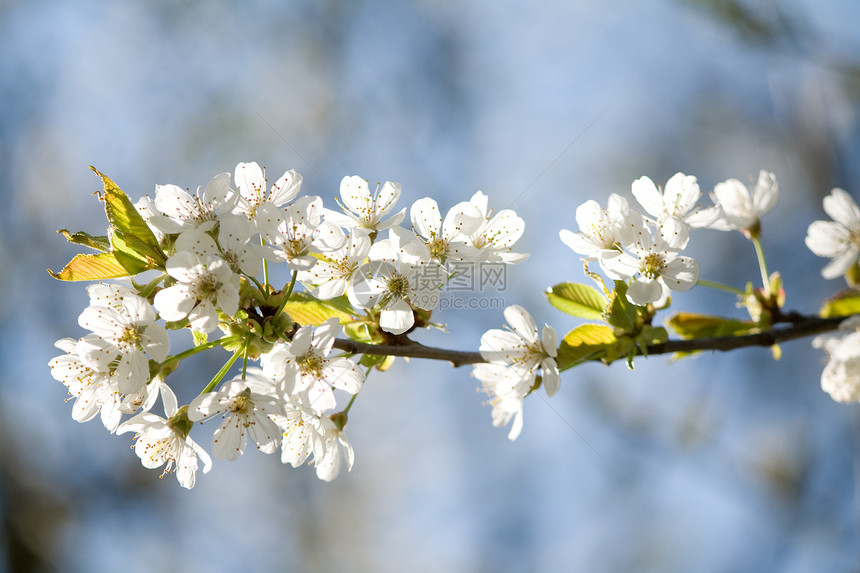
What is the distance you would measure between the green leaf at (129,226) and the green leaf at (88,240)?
0.04 meters

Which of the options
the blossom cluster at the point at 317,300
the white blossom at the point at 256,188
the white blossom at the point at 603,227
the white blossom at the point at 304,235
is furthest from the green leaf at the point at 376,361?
the white blossom at the point at 603,227

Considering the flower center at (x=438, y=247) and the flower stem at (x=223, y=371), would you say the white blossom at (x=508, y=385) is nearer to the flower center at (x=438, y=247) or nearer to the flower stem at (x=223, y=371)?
the flower center at (x=438, y=247)

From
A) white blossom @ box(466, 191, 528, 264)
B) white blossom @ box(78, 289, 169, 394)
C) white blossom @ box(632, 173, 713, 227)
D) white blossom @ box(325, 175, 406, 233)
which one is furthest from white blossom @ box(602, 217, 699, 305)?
white blossom @ box(78, 289, 169, 394)

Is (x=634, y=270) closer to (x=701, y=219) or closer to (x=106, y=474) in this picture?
(x=701, y=219)

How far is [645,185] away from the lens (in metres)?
1.32

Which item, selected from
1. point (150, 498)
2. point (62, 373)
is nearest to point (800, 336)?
point (62, 373)

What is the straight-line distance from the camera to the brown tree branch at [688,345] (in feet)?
3.53

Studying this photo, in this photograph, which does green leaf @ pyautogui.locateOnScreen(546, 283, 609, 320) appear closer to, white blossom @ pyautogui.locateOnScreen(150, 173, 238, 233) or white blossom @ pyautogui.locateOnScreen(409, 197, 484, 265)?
white blossom @ pyautogui.locateOnScreen(409, 197, 484, 265)

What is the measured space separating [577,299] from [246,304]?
2.05ft

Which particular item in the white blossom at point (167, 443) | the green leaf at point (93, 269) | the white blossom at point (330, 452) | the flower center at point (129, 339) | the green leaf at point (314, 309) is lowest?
the white blossom at point (330, 452)

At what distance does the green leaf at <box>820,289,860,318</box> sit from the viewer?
1.25m

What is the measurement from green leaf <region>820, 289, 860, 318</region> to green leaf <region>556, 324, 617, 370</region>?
505mm

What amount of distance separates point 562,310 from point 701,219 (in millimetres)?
354

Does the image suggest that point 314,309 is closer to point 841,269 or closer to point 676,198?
point 676,198
